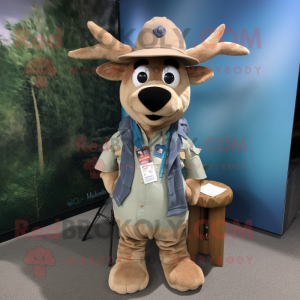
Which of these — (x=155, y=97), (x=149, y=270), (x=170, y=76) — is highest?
(x=170, y=76)

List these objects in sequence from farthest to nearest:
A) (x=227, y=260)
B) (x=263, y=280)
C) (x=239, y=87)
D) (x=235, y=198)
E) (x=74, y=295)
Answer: (x=235, y=198) → (x=239, y=87) → (x=227, y=260) → (x=263, y=280) → (x=74, y=295)

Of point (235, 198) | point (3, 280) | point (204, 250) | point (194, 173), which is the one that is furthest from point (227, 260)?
point (3, 280)

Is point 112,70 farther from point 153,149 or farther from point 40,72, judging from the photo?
point 40,72

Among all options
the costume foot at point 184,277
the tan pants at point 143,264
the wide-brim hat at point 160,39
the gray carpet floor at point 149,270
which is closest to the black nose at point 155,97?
the wide-brim hat at point 160,39

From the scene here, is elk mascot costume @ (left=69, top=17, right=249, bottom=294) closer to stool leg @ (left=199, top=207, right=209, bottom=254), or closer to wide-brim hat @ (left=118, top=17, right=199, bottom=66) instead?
wide-brim hat @ (left=118, top=17, right=199, bottom=66)

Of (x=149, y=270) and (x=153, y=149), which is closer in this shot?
(x=153, y=149)

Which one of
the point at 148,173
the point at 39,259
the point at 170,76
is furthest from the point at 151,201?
the point at 39,259

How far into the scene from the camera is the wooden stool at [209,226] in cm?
187

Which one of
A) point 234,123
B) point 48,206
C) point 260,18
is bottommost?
point 48,206

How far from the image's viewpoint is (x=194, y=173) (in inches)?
69.3

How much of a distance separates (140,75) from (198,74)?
16.8 inches

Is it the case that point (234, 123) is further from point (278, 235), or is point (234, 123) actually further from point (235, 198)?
point (278, 235)

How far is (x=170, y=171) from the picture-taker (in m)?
1.62

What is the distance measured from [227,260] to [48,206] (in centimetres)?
176
